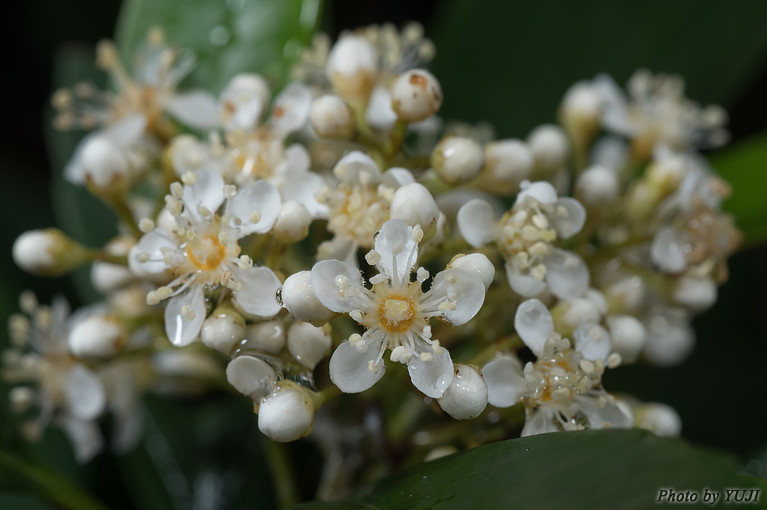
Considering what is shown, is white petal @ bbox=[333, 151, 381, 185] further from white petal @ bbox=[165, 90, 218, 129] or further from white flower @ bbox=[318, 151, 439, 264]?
white petal @ bbox=[165, 90, 218, 129]

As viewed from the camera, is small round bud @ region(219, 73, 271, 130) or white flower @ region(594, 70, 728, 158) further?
white flower @ region(594, 70, 728, 158)

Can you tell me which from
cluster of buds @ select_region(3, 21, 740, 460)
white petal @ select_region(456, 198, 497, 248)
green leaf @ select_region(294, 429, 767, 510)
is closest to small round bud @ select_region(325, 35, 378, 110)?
cluster of buds @ select_region(3, 21, 740, 460)

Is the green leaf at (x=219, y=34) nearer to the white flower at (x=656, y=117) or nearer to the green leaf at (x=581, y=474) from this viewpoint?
the white flower at (x=656, y=117)

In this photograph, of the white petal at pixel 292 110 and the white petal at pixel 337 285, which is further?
the white petal at pixel 292 110

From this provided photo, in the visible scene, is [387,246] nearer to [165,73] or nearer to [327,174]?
[327,174]

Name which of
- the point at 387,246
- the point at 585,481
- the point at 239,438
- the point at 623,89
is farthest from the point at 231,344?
the point at 623,89

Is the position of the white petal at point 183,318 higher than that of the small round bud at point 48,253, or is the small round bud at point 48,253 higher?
the small round bud at point 48,253

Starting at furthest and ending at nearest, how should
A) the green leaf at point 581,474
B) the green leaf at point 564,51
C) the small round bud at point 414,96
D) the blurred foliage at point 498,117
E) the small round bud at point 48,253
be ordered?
the green leaf at point 564,51, the blurred foliage at point 498,117, the small round bud at point 48,253, the small round bud at point 414,96, the green leaf at point 581,474

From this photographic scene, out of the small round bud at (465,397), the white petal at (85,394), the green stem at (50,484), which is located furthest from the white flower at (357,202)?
the green stem at (50,484)
